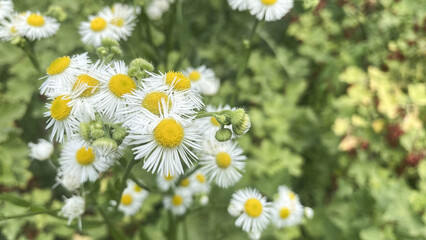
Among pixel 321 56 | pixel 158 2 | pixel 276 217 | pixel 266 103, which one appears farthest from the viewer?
pixel 321 56

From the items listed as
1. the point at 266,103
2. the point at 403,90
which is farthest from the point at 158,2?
the point at 403,90

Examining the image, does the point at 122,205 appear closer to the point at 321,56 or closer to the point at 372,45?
the point at 321,56

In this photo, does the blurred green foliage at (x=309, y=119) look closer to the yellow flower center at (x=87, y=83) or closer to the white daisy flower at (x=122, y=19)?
the white daisy flower at (x=122, y=19)

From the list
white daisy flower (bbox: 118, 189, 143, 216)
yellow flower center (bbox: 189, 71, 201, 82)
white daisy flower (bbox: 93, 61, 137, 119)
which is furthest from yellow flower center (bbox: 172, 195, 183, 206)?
white daisy flower (bbox: 93, 61, 137, 119)

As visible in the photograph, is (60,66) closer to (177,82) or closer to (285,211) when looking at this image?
(177,82)

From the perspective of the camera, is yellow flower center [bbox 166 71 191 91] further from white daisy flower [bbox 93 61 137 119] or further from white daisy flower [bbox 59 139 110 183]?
white daisy flower [bbox 59 139 110 183]

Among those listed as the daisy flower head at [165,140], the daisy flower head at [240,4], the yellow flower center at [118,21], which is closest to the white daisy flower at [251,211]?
the daisy flower head at [165,140]

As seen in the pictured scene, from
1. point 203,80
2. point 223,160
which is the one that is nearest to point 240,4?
point 203,80
